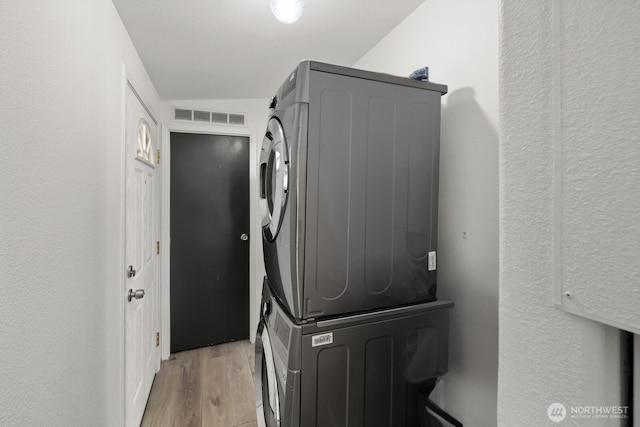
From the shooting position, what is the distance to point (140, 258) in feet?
6.52

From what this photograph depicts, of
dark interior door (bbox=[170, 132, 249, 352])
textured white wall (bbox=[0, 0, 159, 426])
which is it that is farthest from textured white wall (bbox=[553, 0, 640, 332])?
dark interior door (bbox=[170, 132, 249, 352])

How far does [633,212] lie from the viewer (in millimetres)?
325

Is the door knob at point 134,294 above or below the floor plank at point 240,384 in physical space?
above

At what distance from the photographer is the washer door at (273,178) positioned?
3.28ft

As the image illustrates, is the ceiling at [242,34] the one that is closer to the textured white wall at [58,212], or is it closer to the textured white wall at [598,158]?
the textured white wall at [58,212]

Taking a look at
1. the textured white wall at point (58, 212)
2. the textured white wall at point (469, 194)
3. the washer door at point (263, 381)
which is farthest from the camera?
the washer door at point (263, 381)

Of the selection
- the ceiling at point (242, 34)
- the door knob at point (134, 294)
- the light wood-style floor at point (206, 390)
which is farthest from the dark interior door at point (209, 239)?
the door knob at point (134, 294)

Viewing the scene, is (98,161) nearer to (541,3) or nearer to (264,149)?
(264,149)

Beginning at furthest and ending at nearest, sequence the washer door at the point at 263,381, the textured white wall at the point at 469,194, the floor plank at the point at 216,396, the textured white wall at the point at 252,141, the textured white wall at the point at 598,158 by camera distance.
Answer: the textured white wall at the point at 252,141 < the floor plank at the point at 216,396 < the washer door at the point at 263,381 < the textured white wall at the point at 469,194 < the textured white wall at the point at 598,158

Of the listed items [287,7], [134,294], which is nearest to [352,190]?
[287,7]

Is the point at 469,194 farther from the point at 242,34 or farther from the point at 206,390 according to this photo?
the point at 206,390

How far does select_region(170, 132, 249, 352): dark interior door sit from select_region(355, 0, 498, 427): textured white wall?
2070 millimetres

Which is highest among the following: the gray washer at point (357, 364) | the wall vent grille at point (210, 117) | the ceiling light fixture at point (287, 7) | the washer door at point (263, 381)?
the wall vent grille at point (210, 117)

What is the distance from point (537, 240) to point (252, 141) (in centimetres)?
280
